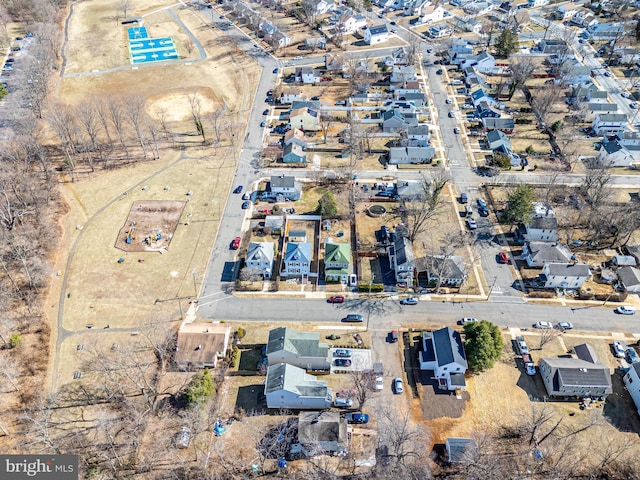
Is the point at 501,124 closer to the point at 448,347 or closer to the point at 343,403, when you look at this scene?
the point at 448,347

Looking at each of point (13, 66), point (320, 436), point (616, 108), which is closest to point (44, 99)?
point (13, 66)

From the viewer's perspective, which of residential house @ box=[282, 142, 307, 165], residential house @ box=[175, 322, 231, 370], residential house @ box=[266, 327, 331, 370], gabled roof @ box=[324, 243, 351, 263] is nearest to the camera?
residential house @ box=[266, 327, 331, 370]

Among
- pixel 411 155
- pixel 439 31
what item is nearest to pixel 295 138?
pixel 411 155

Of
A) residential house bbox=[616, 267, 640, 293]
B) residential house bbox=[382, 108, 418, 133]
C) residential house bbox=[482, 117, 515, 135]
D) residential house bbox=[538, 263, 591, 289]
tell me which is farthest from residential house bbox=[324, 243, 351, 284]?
residential house bbox=[482, 117, 515, 135]

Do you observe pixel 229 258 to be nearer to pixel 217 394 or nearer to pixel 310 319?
pixel 310 319

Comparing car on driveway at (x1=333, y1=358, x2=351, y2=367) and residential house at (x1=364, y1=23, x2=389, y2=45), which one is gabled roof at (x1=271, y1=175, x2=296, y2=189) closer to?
car on driveway at (x1=333, y1=358, x2=351, y2=367)

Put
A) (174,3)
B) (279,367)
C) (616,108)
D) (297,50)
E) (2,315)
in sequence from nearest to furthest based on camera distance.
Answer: (279,367), (2,315), (616,108), (297,50), (174,3)
